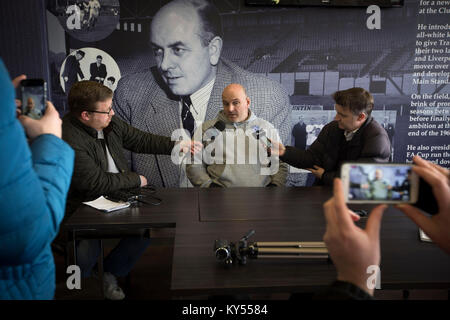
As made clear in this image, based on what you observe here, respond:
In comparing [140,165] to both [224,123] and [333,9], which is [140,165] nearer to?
[224,123]

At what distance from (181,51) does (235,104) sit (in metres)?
1.10

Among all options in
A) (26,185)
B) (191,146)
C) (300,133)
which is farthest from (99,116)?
(300,133)

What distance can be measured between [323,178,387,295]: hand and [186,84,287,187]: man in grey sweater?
2.39 m

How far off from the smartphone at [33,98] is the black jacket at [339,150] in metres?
1.82

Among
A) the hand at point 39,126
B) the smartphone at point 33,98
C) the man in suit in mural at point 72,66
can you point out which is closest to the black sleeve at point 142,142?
the man in suit in mural at point 72,66

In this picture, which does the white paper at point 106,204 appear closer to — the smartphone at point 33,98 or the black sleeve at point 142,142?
the black sleeve at point 142,142

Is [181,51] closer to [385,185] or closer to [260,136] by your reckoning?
[260,136]

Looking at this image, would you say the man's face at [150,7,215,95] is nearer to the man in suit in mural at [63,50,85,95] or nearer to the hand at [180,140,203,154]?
the man in suit in mural at [63,50,85,95]

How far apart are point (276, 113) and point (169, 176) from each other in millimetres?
1353

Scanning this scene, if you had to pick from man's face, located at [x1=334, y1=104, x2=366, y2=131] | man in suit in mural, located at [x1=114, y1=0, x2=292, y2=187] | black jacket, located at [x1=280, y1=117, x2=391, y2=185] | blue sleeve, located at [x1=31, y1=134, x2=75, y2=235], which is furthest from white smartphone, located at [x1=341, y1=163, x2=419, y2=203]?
man in suit in mural, located at [x1=114, y1=0, x2=292, y2=187]

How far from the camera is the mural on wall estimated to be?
3.85 m

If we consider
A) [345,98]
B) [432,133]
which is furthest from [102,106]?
[432,133]

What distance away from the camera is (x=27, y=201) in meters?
0.86

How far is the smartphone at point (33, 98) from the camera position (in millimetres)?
1071
